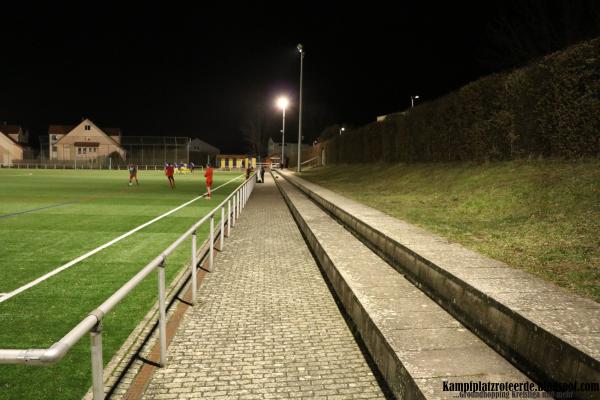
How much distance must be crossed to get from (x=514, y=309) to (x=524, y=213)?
5.40 meters

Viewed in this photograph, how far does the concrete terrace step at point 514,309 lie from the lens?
9.92 ft

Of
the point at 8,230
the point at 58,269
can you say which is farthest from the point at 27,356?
the point at 8,230

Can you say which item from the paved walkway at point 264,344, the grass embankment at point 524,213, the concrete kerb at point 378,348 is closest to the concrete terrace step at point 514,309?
the grass embankment at point 524,213

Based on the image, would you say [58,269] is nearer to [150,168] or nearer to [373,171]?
[373,171]

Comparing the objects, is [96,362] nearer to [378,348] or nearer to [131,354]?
[131,354]

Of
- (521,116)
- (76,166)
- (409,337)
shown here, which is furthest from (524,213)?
(76,166)

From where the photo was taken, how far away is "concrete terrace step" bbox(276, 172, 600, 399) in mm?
3023

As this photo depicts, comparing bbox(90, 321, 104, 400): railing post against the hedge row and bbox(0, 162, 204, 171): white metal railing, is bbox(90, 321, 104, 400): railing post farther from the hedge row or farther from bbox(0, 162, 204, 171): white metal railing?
bbox(0, 162, 204, 171): white metal railing

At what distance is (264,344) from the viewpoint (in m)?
4.45

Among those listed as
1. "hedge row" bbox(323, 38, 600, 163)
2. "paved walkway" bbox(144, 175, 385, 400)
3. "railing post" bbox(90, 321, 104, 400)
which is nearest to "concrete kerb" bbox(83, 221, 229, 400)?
"paved walkway" bbox(144, 175, 385, 400)

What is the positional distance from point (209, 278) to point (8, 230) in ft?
22.4

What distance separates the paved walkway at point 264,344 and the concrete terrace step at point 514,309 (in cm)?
116

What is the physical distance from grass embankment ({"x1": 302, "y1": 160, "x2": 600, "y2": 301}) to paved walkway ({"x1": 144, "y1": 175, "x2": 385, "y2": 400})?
2510 mm

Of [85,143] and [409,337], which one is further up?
[85,143]
